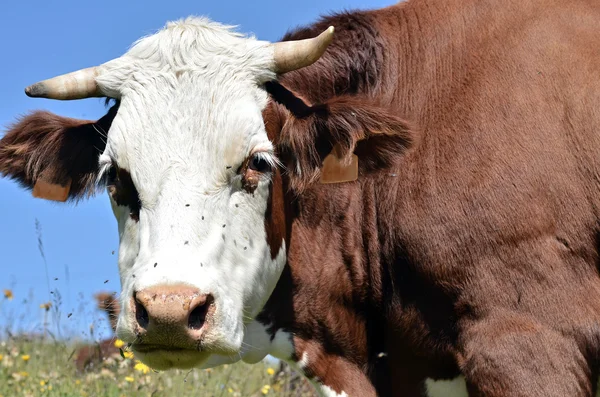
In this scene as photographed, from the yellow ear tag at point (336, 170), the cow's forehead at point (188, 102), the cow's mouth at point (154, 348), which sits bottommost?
the cow's mouth at point (154, 348)

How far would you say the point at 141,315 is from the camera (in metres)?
4.48

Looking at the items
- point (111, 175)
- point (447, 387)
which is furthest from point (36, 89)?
point (447, 387)

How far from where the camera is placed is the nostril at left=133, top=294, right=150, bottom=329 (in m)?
4.46

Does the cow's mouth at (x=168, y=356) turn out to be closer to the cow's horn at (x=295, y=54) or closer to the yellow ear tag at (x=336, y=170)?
the yellow ear tag at (x=336, y=170)

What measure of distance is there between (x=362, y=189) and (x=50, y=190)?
2.00 m

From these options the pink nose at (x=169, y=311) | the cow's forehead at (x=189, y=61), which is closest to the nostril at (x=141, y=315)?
the pink nose at (x=169, y=311)

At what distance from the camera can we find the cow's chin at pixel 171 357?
15.1ft

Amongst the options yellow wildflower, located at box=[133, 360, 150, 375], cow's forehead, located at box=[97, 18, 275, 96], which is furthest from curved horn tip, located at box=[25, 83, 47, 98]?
yellow wildflower, located at box=[133, 360, 150, 375]

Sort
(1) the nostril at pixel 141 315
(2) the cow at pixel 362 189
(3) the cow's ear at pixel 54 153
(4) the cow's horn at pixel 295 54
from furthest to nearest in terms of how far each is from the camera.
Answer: (3) the cow's ear at pixel 54 153 < (4) the cow's horn at pixel 295 54 < (2) the cow at pixel 362 189 < (1) the nostril at pixel 141 315

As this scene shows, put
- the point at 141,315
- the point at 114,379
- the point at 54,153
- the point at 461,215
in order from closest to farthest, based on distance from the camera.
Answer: the point at 141,315, the point at 461,215, the point at 54,153, the point at 114,379

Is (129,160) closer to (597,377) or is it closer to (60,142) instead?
(60,142)

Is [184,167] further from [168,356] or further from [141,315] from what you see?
[168,356]

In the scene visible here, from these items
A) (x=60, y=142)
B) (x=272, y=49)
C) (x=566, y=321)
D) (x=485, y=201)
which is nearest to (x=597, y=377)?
(x=566, y=321)

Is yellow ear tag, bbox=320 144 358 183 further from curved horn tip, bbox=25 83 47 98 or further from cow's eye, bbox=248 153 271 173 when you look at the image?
curved horn tip, bbox=25 83 47 98
